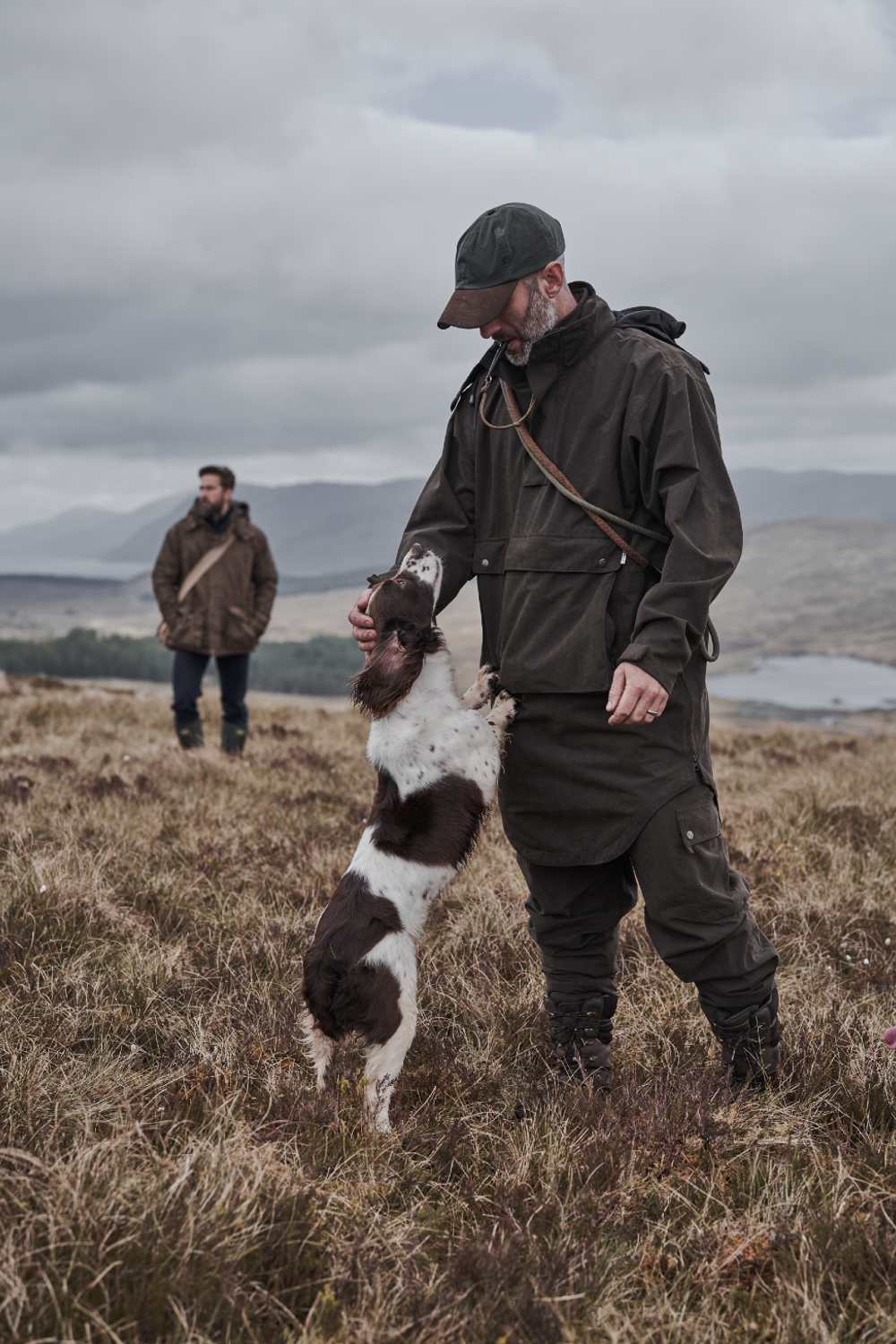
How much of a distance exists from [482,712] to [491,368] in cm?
123

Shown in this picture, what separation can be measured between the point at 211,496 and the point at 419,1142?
8.26m

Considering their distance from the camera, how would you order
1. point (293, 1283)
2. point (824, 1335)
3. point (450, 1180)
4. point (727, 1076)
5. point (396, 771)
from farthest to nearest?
point (396, 771), point (727, 1076), point (450, 1180), point (293, 1283), point (824, 1335)

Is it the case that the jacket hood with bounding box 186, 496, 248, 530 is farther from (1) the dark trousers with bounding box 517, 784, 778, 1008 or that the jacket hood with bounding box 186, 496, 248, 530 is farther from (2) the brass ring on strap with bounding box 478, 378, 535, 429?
(1) the dark trousers with bounding box 517, 784, 778, 1008

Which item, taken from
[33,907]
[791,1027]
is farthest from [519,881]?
[33,907]

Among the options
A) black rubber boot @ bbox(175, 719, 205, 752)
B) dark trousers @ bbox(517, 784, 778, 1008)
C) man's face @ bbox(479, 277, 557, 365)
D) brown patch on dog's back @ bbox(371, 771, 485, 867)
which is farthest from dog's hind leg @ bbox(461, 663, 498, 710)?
black rubber boot @ bbox(175, 719, 205, 752)

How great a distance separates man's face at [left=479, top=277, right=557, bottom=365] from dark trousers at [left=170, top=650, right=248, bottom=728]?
24.2 ft

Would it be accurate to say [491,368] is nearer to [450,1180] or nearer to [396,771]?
[396,771]

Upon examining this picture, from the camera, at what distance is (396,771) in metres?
3.91

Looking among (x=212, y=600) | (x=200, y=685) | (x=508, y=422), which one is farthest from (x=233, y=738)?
(x=508, y=422)

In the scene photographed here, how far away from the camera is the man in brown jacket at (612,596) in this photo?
3377 mm

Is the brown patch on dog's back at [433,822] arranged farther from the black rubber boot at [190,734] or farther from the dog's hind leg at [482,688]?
the black rubber boot at [190,734]

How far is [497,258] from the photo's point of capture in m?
3.47

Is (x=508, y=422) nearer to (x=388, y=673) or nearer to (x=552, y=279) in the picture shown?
(x=552, y=279)

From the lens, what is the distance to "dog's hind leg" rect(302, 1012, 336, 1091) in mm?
3697
